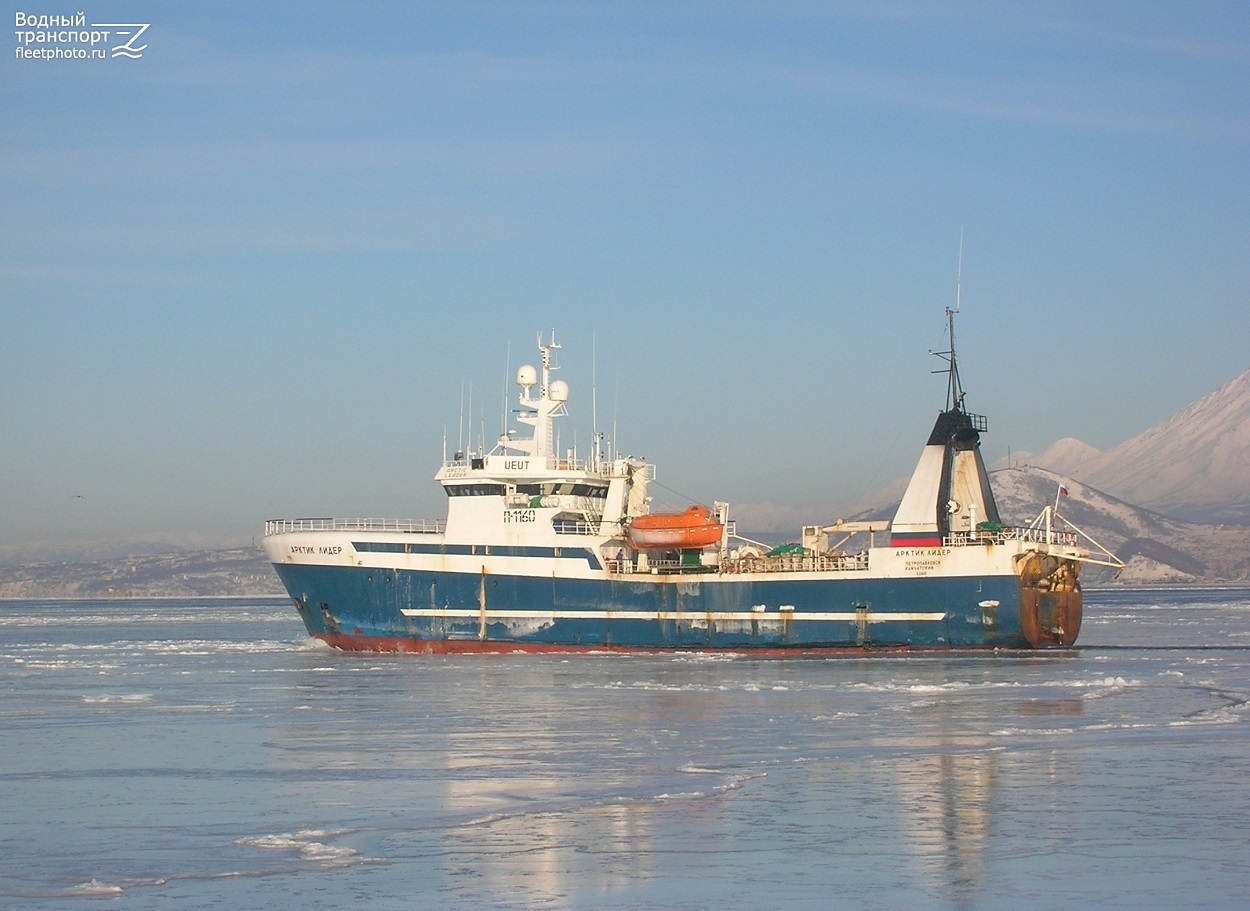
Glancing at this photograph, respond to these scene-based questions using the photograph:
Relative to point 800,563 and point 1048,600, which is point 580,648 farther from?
point 1048,600

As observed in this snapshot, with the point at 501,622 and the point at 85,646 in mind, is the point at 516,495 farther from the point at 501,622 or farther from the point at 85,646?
the point at 85,646

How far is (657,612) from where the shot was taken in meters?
48.0

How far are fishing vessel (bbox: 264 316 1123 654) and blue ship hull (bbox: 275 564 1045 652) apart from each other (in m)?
0.04

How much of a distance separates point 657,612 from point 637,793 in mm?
27547

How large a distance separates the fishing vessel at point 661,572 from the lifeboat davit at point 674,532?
54 millimetres

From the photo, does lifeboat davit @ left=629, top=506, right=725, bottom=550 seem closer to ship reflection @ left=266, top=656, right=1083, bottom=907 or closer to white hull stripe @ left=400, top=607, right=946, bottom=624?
white hull stripe @ left=400, top=607, right=946, bottom=624

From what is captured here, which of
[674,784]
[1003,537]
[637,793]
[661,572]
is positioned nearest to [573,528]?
[661,572]

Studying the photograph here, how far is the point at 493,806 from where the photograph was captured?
1938 cm

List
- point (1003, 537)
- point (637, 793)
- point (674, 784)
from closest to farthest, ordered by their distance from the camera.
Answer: point (637, 793) → point (674, 784) → point (1003, 537)

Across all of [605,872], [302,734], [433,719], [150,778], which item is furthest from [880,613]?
[605,872]

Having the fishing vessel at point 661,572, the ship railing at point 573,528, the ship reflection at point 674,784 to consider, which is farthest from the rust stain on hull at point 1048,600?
the ship railing at point 573,528

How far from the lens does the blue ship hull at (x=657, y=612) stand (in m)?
45.2

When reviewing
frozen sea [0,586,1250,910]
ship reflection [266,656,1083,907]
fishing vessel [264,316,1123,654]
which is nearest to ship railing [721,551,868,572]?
fishing vessel [264,316,1123,654]

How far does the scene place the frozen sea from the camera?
15.1 metres
